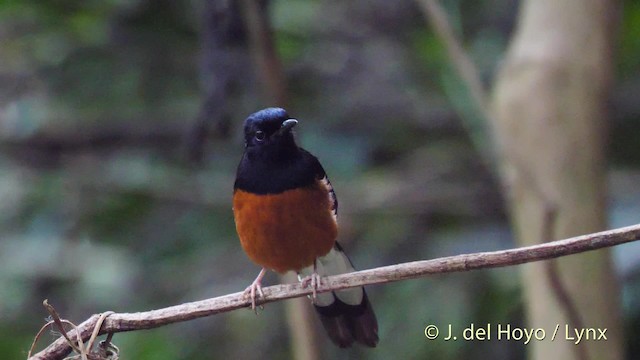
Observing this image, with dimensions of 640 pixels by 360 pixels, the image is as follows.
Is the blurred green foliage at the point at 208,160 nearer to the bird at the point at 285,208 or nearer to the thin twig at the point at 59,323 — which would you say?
the bird at the point at 285,208

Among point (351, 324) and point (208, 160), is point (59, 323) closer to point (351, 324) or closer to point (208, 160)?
point (351, 324)

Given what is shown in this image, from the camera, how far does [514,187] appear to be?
3.90 meters

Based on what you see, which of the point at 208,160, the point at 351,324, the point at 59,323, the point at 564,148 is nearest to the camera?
the point at 59,323

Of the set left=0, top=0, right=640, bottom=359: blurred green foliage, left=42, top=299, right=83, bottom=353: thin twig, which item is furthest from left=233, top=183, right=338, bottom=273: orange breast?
left=0, top=0, right=640, bottom=359: blurred green foliage

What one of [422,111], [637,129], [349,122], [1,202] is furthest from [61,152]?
[637,129]

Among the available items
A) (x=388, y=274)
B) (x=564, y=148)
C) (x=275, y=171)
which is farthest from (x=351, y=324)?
(x=388, y=274)

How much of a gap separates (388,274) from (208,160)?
12.0 ft

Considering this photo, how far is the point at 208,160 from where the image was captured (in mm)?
6344

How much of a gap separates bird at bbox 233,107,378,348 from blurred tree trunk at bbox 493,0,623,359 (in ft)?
2.38

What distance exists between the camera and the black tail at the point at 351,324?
4082 millimetres

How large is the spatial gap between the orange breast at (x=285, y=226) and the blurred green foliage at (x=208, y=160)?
1745 mm

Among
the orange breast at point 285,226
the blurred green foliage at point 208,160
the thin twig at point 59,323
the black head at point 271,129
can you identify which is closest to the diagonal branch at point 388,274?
the thin twig at point 59,323

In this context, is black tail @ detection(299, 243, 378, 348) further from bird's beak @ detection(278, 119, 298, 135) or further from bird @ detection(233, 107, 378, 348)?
bird's beak @ detection(278, 119, 298, 135)

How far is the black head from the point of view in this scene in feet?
13.0
